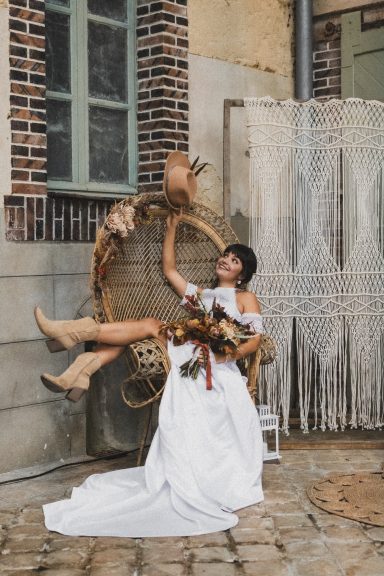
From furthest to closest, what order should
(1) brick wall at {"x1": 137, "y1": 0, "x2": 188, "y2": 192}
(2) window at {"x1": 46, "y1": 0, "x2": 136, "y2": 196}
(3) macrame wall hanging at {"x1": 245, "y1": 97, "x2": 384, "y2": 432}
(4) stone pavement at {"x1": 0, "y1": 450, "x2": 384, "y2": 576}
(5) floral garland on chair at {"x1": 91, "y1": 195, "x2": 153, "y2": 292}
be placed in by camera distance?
(1) brick wall at {"x1": 137, "y1": 0, "x2": 188, "y2": 192} → (3) macrame wall hanging at {"x1": 245, "y1": 97, "x2": 384, "y2": 432} → (2) window at {"x1": 46, "y1": 0, "x2": 136, "y2": 196} → (5) floral garland on chair at {"x1": 91, "y1": 195, "x2": 153, "y2": 292} → (4) stone pavement at {"x1": 0, "y1": 450, "x2": 384, "y2": 576}

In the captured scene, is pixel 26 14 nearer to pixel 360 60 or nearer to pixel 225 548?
pixel 360 60

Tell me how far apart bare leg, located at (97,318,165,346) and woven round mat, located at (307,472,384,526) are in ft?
3.90

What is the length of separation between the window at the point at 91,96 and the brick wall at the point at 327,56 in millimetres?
1625

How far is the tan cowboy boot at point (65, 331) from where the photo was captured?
170 inches

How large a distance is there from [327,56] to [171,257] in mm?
2512

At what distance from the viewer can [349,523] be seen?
389 centimetres

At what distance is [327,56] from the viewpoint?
6.50 m

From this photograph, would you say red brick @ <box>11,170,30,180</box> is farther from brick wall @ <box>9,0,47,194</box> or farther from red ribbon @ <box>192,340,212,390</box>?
red ribbon @ <box>192,340,212,390</box>

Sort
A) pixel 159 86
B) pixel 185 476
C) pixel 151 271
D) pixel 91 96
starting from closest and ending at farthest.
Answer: pixel 185 476 < pixel 151 271 < pixel 91 96 < pixel 159 86

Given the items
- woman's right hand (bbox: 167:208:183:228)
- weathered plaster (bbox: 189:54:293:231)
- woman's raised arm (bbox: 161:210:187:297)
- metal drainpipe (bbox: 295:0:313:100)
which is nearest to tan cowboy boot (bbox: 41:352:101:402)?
woman's raised arm (bbox: 161:210:187:297)

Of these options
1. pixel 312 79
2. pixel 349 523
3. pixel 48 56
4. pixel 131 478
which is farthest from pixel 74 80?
pixel 349 523

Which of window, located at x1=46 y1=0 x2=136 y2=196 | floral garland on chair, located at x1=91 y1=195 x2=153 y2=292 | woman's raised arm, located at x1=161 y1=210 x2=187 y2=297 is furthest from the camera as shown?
window, located at x1=46 y1=0 x2=136 y2=196

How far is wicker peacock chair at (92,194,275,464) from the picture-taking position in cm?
480

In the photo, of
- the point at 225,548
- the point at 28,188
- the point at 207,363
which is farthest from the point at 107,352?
the point at 225,548
